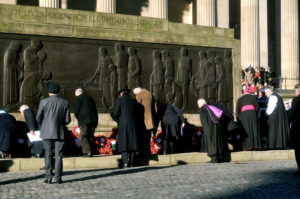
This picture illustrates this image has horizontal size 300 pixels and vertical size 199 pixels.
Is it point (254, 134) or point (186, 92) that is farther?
point (186, 92)

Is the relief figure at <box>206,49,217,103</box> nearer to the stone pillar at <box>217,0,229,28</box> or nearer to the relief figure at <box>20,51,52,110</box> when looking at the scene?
the relief figure at <box>20,51,52,110</box>

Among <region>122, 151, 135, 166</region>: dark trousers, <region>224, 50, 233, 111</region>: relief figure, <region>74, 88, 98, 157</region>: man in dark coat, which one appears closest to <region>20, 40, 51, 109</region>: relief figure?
<region>74, 88, 98, 157</region>: man in dark coat

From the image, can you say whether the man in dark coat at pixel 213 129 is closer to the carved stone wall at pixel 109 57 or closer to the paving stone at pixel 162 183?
the paving stone at pixel 162 183

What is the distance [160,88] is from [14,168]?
240 inches

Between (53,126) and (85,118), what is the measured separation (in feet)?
11.1

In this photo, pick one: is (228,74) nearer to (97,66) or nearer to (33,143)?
(97,66)

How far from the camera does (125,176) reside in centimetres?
1145

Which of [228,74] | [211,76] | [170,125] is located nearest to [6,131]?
[170,125]

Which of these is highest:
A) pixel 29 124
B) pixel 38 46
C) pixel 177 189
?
pixel 38 46

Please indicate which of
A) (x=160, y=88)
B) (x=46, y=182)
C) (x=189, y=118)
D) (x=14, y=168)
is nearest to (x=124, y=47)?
(x=160, y=88)

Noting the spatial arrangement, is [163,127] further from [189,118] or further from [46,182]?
[46,182]

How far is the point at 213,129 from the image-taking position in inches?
584

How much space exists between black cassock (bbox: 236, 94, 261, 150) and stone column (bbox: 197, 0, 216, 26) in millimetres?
19100

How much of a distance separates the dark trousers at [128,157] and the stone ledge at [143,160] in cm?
31
